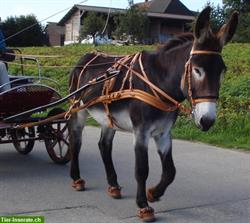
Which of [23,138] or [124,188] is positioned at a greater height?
[23,138]

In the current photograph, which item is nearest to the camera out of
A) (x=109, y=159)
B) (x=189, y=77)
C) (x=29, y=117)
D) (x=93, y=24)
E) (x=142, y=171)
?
(x=189, y=77)

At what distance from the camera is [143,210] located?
18.9ft

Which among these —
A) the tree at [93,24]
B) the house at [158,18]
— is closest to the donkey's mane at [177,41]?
the tree at [93,24]

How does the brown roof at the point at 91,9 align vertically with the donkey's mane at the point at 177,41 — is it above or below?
above

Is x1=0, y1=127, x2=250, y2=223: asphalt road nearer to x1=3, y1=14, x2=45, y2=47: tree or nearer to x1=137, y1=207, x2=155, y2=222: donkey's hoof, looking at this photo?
x1=137, y1=207, x2=155, y2=222: donkey's hoof

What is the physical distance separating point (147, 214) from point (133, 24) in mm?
39090

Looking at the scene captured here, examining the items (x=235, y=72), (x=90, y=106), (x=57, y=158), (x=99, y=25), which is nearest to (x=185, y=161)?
(x=57, y=158)

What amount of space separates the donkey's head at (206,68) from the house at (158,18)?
47271 millimetres

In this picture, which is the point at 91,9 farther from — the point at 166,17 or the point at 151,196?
the point at 151,196

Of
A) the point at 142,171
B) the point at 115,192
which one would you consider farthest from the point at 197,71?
the point at 115,192

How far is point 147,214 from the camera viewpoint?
18.8 feet

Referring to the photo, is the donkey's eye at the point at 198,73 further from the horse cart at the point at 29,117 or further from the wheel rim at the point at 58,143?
the wheel rim at the point at 58,143

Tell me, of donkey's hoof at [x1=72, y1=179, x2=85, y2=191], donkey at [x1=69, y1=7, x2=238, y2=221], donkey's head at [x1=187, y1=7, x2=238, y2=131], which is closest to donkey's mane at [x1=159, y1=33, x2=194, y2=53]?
donkey at [x1=69, y1=7, x2=238, y2=221]

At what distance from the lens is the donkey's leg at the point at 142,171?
226 inches
